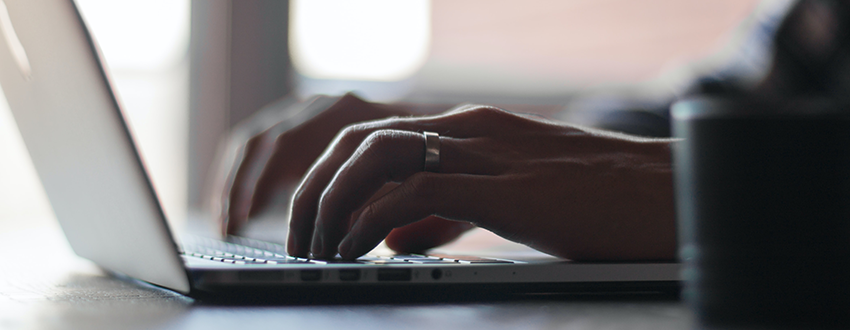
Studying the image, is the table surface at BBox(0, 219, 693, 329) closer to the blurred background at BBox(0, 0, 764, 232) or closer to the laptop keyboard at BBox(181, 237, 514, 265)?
the laptop keyboard at BBox(181, 237, 514, 265)

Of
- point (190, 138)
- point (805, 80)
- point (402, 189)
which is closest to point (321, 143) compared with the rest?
point (402, 189)

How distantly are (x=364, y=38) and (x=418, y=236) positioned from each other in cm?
226

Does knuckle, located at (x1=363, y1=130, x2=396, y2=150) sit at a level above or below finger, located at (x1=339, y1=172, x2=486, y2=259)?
above

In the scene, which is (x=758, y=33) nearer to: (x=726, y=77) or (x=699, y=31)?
(x=726, y=77)

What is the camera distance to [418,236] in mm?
596

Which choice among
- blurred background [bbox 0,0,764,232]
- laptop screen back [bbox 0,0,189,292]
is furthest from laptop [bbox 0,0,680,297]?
blurred background [bbox 0,0,764,232]

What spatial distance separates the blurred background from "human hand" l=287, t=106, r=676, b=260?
7.12 ft

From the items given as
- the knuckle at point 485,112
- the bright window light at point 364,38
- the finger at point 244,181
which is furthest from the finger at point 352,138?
the bright window light at point 364,38

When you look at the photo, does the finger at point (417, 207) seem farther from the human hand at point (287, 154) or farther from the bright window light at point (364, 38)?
the bright window light at point (364, 38)

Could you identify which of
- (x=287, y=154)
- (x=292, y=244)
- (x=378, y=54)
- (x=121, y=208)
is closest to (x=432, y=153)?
(x=292, y=244)

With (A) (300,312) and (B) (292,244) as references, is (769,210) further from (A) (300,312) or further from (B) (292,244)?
(B) (292,244)

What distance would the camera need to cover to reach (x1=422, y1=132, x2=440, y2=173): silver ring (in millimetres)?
509

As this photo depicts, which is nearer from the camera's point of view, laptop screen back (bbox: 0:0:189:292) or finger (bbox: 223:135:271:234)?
laptop screen back (bbox: 0:0:189:292)

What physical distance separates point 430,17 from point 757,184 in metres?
2.61
